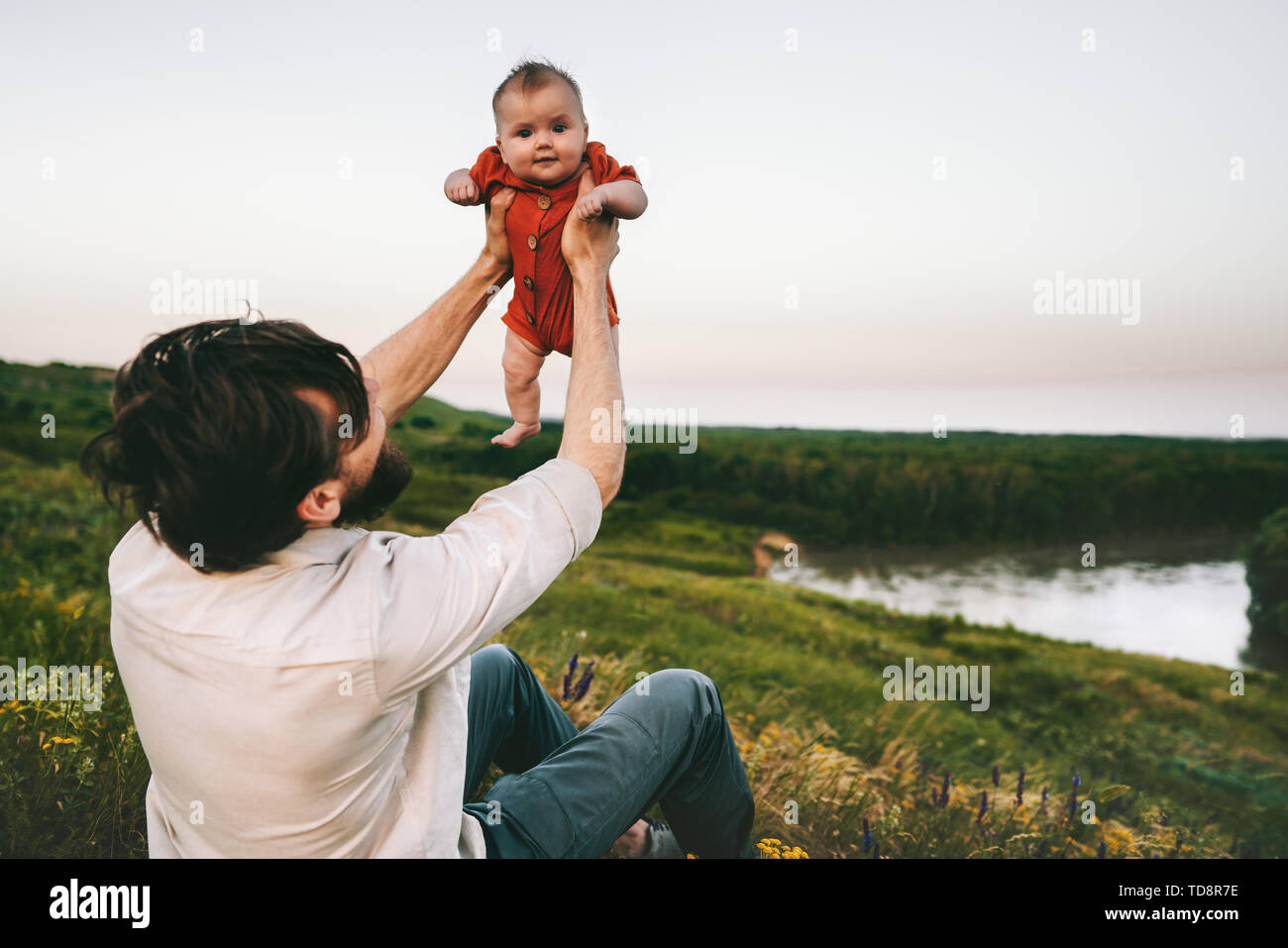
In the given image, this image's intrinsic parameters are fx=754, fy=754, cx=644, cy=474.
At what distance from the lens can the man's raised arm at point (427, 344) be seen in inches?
86.9

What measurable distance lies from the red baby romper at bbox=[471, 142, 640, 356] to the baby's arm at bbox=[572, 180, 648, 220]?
0.38ft

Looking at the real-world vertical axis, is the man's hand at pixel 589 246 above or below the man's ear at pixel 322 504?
above

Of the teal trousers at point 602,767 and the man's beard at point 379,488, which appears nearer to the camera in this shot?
the man's beard at point 379,488

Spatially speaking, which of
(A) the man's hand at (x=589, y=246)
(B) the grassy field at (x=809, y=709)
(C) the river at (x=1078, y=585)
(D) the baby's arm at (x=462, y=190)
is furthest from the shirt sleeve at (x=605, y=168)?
(C) the river at (x=1078, y=585)

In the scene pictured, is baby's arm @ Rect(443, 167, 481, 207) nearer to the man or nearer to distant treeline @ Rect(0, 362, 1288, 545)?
the man

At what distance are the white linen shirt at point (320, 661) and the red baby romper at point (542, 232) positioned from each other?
0.98m

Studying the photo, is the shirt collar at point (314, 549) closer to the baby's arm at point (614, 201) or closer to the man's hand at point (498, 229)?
the baby's arm at point (614, 201)

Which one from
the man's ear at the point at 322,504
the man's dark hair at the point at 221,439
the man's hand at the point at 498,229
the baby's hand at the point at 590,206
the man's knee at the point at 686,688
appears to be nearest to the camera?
the man's dark hair at the point at 221,439

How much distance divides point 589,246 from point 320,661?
1.24 metres

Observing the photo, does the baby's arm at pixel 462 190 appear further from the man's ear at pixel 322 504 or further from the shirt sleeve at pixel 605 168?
the man's ear at pixel 322 504

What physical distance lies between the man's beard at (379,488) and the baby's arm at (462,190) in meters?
1.07

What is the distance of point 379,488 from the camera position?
1.64 m

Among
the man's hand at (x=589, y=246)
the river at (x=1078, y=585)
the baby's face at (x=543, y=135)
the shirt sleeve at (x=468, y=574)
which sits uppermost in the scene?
the baby's face at (x=543, y=135)

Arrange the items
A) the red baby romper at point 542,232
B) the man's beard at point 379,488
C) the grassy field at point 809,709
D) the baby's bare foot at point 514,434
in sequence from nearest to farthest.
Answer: the man's beard at point 379,488, the red baby romper at point 542,232, the baby's bare foot at point 514,434, the grassy field at point 809,709
